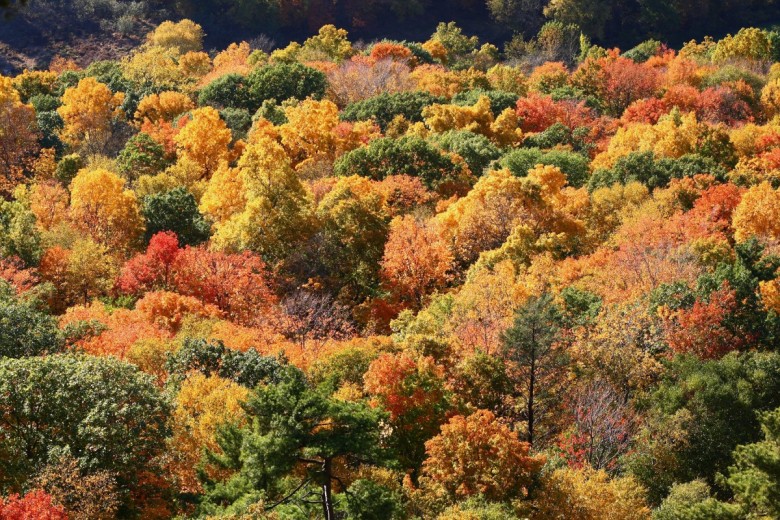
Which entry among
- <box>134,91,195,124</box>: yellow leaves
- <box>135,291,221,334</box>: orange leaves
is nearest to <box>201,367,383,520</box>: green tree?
<box>135,291,221,334</box>: orange leaves

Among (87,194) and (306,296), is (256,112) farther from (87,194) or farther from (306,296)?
(306,296)

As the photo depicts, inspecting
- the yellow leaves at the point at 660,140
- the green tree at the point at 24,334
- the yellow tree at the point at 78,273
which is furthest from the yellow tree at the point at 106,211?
the yellow leaves at the point at 660,140

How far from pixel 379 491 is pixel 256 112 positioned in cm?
8054

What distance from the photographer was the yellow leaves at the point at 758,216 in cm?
6970

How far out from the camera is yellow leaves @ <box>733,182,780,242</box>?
69700 millimetres

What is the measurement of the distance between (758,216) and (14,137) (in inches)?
2879

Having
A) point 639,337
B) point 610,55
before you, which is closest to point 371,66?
point 610,55

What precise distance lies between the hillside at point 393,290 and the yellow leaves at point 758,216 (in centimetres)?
25

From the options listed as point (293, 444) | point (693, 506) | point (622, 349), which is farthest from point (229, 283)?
point (693, 506)

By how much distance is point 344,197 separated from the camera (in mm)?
75312

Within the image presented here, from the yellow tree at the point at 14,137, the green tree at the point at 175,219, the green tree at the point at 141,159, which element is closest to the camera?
the green tree at the point at 175,219

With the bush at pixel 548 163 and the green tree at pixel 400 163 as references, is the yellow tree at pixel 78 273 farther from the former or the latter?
the bush at pixel 548 163

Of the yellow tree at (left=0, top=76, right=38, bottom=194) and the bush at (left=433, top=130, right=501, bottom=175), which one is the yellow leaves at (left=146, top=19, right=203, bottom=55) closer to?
the yellow tree at (left=0, top=76, right=38, bottom=194)

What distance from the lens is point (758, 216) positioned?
7025 centimetres
